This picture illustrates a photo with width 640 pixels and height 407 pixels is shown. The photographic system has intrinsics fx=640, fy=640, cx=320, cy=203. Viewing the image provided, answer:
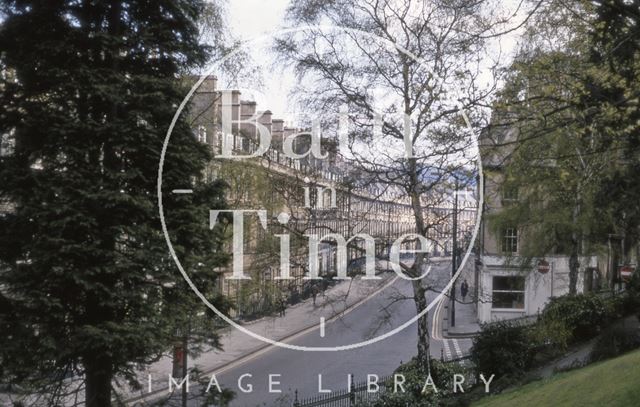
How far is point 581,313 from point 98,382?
14.8 meters

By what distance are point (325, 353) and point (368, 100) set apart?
12.1 m

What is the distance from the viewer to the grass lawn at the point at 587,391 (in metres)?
9.17

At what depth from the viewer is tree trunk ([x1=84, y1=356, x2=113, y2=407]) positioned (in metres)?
8.02

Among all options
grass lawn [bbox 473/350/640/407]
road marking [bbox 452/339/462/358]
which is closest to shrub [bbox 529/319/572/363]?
grass lawn [bbox 473/350/640/407]

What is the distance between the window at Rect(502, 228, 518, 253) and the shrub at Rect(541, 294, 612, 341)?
6.67 m

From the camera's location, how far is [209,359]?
67.0 ft

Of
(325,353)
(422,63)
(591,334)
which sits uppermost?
(422,63)

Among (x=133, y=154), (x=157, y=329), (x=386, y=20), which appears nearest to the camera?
(x=157, y=329)

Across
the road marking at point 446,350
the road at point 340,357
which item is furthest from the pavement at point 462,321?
the road at point 340,357

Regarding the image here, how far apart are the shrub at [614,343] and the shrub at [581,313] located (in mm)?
2232

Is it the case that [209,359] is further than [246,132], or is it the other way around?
[209,359]

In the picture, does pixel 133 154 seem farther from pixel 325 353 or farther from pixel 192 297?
pixel 325 353

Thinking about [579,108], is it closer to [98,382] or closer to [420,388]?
[420,388]

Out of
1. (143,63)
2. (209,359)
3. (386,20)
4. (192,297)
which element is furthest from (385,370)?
(143,63)
